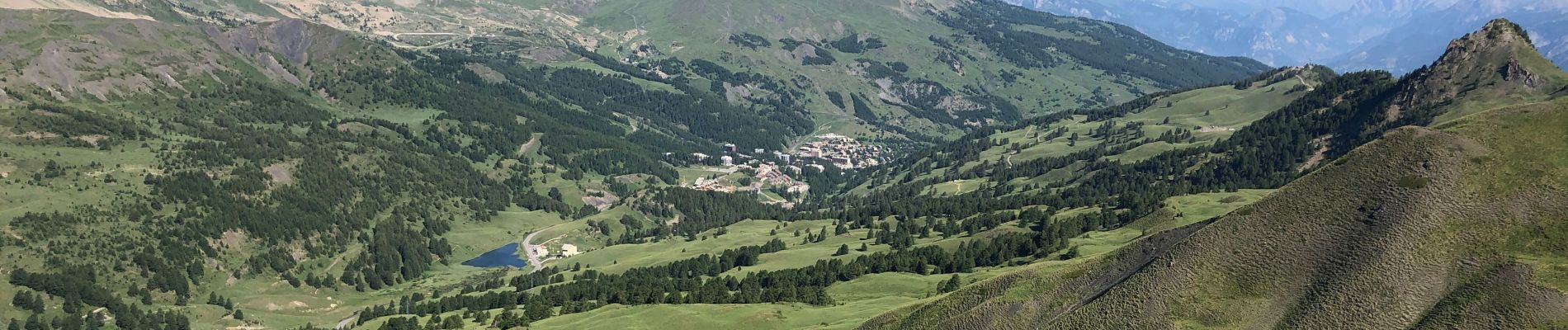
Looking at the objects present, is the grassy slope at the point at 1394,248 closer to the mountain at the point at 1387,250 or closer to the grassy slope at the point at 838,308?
the mountain at the point at 1387,250

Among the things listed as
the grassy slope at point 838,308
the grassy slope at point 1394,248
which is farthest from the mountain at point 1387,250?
the grassy slope at point 838,308

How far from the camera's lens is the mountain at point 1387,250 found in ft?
188

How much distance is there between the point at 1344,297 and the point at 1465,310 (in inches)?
237

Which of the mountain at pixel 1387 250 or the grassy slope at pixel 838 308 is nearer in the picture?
the mountain at pixel 1387 250

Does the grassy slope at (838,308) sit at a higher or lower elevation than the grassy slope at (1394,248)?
lower

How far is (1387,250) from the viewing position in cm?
6031

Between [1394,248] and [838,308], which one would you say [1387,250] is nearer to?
[1394,248]

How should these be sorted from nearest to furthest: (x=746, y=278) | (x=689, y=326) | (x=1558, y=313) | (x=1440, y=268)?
(x=1558, y=313) < (x=1440, y=268) < (x=689, y=326) < (x=746, y=278)

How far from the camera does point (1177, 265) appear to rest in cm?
6775

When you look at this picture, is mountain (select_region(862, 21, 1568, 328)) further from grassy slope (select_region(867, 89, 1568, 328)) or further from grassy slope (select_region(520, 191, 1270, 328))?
grassy slope (select_region(520, 191, 1270, 328))

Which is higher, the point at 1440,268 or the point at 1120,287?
the point at 1440,268

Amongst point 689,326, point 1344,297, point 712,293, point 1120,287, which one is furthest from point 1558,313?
point 712,293

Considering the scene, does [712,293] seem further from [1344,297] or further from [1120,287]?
[1344,297]

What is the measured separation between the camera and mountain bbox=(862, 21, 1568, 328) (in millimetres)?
57156
